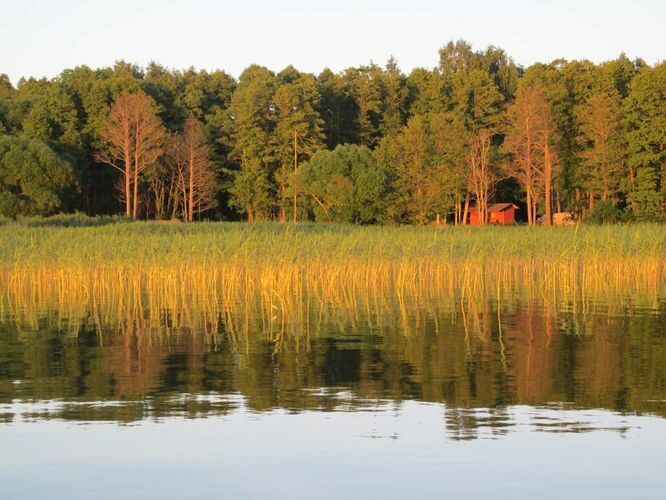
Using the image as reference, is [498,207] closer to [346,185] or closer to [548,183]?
[548,183]

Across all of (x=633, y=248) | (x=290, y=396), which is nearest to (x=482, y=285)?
(x=633, y=248)

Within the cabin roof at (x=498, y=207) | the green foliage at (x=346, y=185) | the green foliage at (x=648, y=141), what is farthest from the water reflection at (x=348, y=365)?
the cabin roof at (x=498, y=207)

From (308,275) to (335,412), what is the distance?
15.2 meters

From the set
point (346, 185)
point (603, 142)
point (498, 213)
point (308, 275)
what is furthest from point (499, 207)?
point (308, 275)

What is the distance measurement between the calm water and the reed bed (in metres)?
2.97

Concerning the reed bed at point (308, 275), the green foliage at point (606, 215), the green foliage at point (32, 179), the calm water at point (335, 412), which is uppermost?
the green foliage at point (32, 179)

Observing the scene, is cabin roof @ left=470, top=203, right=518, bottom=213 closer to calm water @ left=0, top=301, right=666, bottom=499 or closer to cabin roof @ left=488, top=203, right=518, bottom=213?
cabin roof @ left=488, top=203, right=518, bottom=213

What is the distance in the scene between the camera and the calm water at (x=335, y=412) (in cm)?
695

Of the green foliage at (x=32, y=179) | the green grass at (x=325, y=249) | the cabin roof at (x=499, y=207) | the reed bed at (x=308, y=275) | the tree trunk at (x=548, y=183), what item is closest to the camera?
the reed bed at (x=308, y=275)

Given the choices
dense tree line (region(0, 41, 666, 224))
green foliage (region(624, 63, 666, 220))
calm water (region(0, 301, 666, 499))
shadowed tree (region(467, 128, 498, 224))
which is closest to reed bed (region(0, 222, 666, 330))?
calm water (region(0, 301, 666, 499))

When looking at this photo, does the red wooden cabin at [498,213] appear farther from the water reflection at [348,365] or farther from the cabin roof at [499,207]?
the water reflection at [348,365]

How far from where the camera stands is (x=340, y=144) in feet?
243

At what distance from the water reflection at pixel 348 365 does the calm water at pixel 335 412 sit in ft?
0.12

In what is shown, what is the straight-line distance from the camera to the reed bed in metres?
18.9
